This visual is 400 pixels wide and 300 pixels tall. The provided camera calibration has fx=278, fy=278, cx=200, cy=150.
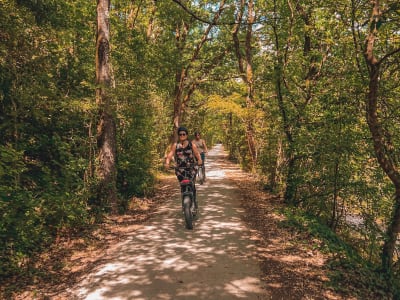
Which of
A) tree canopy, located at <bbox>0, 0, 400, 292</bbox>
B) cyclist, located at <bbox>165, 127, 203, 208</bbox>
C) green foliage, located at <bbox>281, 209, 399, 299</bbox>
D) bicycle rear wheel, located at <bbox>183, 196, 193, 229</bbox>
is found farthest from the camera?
cyclist, located at <bbox>165, 127, 203, 208</bbox>

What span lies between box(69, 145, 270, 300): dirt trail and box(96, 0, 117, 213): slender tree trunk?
1527 millimetres

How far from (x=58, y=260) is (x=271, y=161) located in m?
9.15

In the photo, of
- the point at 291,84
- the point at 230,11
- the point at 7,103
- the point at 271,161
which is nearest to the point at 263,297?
the point at 7,103

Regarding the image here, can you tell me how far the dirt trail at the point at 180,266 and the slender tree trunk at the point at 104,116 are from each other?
5.01 ft

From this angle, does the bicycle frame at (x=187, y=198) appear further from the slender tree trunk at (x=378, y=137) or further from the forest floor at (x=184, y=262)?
the slender tree trunk at (x=378, y=137)

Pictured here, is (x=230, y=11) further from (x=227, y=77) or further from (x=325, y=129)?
(x=325, y=129)

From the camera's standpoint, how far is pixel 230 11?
687 inches

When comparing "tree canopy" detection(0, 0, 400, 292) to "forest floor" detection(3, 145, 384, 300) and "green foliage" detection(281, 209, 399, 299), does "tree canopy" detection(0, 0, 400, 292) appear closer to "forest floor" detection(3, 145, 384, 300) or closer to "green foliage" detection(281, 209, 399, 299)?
"forest floor" detection(3, 145, 384, 300)

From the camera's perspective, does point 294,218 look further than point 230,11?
No

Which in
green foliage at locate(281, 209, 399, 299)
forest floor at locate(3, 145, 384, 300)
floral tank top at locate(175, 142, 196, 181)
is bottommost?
green foliage at locate(281, 209, 399, 299)

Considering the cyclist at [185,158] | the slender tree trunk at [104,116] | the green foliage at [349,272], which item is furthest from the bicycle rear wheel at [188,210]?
the green foliage at [349,272]

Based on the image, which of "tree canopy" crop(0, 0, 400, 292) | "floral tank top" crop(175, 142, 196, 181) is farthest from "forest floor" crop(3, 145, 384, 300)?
"floral tank top" crop(175, 142, 196, 181)

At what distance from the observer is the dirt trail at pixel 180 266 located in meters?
3.94

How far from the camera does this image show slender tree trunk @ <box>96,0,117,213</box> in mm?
7418
